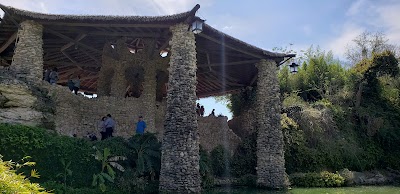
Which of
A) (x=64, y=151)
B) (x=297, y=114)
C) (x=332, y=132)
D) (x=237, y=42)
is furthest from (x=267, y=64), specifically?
(x=64, y=151)

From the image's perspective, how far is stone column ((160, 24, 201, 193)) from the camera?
14.1m

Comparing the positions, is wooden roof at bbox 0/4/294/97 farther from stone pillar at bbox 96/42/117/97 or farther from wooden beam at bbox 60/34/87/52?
stone pillar at bbox 96/42/117/97

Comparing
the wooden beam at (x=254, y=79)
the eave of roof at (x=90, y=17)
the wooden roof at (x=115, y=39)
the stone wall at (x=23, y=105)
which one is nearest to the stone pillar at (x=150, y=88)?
the wooden roof at (x=115, y=39)

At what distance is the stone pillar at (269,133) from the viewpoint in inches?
757

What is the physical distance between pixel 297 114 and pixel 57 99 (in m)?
14.5

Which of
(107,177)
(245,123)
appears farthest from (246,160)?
(107,177)

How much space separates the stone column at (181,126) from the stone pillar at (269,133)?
5961 millimetres

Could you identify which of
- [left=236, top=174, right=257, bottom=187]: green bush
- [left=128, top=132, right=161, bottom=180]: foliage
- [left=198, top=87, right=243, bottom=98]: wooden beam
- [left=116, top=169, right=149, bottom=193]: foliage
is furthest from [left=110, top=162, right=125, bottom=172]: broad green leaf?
[left=198, top=87, right=243, bottom=98]: wooden beam

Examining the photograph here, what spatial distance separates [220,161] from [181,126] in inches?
262

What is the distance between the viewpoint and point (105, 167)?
1380cm

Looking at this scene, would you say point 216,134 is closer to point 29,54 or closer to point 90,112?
point 90,112

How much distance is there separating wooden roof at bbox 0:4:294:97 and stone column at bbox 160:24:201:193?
1198mm

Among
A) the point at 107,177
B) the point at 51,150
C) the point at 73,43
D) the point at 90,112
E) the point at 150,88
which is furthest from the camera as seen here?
the point at 150,88

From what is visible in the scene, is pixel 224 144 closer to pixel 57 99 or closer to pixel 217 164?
pixel 217 164
